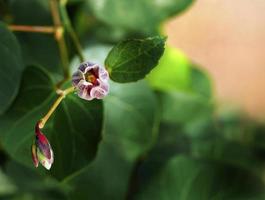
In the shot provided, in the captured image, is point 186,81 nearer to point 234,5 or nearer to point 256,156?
point 256,156

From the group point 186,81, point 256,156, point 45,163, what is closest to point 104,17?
point 186,81

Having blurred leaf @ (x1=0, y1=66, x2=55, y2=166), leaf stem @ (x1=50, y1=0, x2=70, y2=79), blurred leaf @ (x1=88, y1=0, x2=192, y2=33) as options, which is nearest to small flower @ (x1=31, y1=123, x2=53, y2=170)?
blurred leaf @ (x1=0, y1=66, x2=55, y2=166)

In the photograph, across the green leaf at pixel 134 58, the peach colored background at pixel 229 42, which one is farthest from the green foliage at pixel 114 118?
the peach colored background at pixel 229 42

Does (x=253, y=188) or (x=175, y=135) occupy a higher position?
(x=175, y=135)

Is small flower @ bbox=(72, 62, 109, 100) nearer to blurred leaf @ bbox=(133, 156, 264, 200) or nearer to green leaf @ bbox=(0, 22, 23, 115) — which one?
green leaf @ bbox=(0, 22, 23, 115)

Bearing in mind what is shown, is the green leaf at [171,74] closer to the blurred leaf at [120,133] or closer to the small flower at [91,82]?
the blurred leaf at [120,133]
